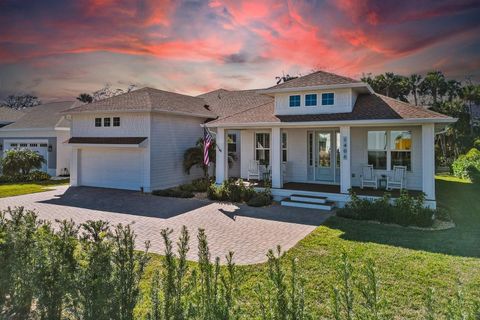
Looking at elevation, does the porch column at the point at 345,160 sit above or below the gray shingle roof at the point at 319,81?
below

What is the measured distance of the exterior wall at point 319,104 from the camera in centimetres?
1378

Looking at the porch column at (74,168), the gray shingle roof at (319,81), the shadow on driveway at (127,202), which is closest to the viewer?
the shadow on driveway at (127,202)

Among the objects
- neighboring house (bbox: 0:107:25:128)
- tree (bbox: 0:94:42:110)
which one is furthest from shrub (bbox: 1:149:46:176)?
tree (bbox: 0:94:42:110)

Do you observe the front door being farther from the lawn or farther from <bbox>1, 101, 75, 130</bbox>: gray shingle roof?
<bbox>1, 101, 75, 130</bbox>: gray shingle roof

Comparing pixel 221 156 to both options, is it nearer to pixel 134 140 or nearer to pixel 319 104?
pixel 134 140

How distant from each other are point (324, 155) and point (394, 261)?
9587 mm

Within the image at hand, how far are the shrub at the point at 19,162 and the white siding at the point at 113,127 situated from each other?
18.3 ft

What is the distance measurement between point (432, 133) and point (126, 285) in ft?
39.4

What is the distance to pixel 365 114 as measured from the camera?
1287cm

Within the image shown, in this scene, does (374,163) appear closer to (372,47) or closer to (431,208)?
(431,208)

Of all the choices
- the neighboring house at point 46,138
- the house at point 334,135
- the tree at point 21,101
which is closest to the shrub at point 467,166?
the house at point 334,135

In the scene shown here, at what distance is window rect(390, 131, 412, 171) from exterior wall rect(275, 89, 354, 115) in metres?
2.58

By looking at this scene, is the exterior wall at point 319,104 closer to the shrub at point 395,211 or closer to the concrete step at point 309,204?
the concrete step at point 309,204

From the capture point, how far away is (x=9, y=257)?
12.1 ft
